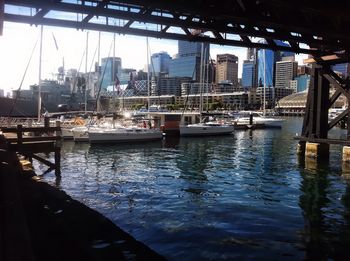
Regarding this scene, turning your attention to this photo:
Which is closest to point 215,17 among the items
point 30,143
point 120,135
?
point 30,143

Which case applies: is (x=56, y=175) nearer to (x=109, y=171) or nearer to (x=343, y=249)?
(x=109, y=171)

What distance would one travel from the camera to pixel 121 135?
154ft

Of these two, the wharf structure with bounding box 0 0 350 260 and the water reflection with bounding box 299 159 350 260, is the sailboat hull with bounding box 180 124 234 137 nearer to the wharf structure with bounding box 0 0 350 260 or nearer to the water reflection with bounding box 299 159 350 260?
the water reflection with bounding box 299 159 350 260

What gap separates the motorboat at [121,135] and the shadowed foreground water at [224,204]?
640 inches

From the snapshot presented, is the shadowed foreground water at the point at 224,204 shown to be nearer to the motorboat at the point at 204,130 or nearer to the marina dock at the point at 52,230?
the marina dock at the point at 52,230

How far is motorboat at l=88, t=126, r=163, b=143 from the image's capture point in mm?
45562

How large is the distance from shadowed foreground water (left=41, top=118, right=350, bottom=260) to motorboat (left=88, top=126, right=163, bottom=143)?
53.3ft

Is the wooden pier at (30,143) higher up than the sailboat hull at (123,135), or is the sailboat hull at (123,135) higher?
the wooden pier at (30,143)

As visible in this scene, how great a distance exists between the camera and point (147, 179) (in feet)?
71.2

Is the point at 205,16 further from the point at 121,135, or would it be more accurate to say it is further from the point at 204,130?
the point at 204,130

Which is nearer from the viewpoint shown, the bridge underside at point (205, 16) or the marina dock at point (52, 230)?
the marina dock at point (52, 230)

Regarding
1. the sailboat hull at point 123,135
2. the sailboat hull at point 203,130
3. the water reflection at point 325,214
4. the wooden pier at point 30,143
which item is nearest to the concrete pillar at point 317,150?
the water reflection at point 325,214

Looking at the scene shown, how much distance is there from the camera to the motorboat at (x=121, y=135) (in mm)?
45562

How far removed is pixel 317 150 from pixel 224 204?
44.4 ft
